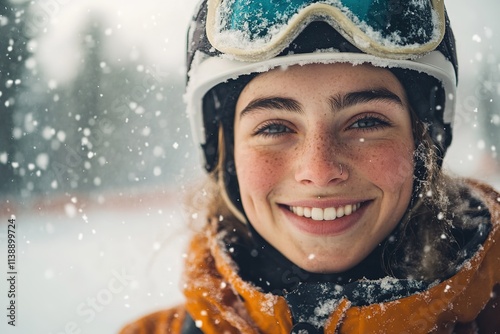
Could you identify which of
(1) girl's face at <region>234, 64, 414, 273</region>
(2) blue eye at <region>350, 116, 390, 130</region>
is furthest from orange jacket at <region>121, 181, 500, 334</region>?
(2) blue eye at <region>350, 116, 390, 130</region>

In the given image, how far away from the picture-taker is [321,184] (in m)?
1.38

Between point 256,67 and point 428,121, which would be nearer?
point 256,67

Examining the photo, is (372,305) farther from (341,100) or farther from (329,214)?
(341,100)

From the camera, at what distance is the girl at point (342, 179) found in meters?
1.37

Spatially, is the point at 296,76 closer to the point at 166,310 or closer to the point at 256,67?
the point at 256,67

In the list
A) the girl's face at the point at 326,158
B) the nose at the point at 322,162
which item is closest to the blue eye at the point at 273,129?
the girl's face at the point at 326,158

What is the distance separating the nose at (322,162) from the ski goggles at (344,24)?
0.27m

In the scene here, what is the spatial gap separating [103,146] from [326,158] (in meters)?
2.76

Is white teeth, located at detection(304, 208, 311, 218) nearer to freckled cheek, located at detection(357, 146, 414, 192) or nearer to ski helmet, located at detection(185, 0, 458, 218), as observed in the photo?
freckled cheek, located at detection(357, 146, 414, 192)

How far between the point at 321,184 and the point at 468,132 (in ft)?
4.42

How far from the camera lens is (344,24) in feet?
4.46

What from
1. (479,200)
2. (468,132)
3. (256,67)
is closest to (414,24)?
(256,67)

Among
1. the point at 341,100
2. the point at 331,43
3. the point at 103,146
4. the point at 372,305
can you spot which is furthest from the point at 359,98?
the point at 103,146

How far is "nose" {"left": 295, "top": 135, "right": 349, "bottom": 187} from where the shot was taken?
1351 mm
